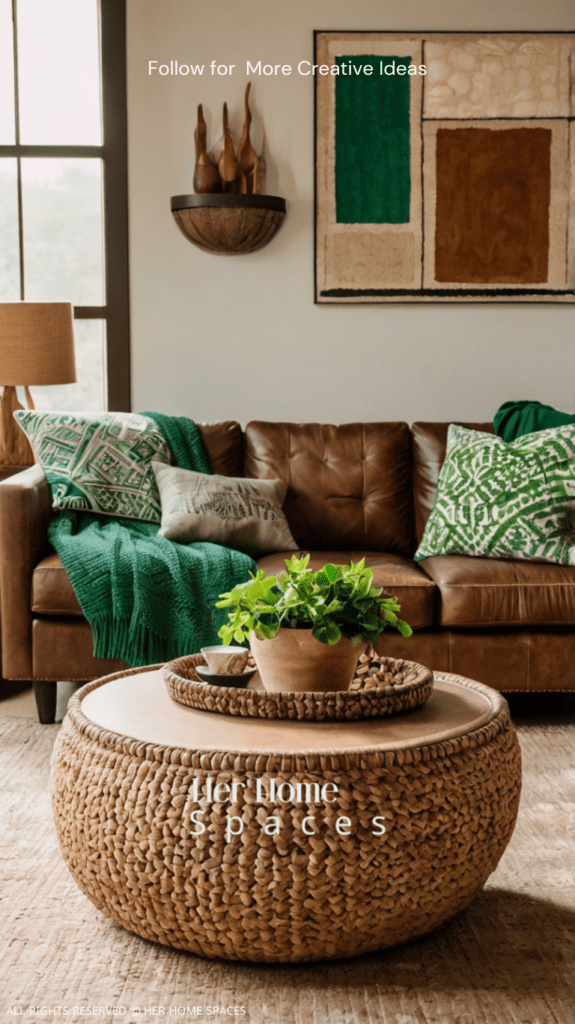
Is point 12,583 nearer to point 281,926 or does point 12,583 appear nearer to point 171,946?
point 171,946

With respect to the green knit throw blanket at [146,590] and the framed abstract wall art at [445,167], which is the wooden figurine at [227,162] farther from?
the green knit throw blanket at [146,590]

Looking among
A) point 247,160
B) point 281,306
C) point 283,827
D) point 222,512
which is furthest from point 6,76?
point 283,827

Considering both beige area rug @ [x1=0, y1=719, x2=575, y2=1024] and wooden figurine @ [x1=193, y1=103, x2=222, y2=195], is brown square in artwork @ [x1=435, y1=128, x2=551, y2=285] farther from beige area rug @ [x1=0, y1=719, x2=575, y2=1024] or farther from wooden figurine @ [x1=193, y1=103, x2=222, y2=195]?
beige area rug @ [x1=0, y1=719, x2=575, y2=1024]

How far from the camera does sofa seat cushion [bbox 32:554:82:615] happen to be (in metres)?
2.80

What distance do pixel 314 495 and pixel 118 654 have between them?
40.1 inches

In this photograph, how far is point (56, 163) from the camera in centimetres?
388

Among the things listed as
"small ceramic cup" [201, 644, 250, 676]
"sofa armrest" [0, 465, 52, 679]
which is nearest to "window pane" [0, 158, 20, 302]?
"sofa armrest" [0, 465, 52, 679]

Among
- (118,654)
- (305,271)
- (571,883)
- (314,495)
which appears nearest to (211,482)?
(314,495)

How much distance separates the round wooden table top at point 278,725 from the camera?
1.49 meters

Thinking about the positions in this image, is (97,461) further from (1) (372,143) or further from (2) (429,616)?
(1) (372,143)

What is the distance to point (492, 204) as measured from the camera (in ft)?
12.6

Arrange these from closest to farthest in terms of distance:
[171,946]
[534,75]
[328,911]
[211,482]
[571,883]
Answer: [328,911] → [171,946] → [571,883] → [211,482] → [534,75]

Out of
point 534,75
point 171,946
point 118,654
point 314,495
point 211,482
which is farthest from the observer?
point 534,75

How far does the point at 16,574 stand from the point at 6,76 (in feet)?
7.17
